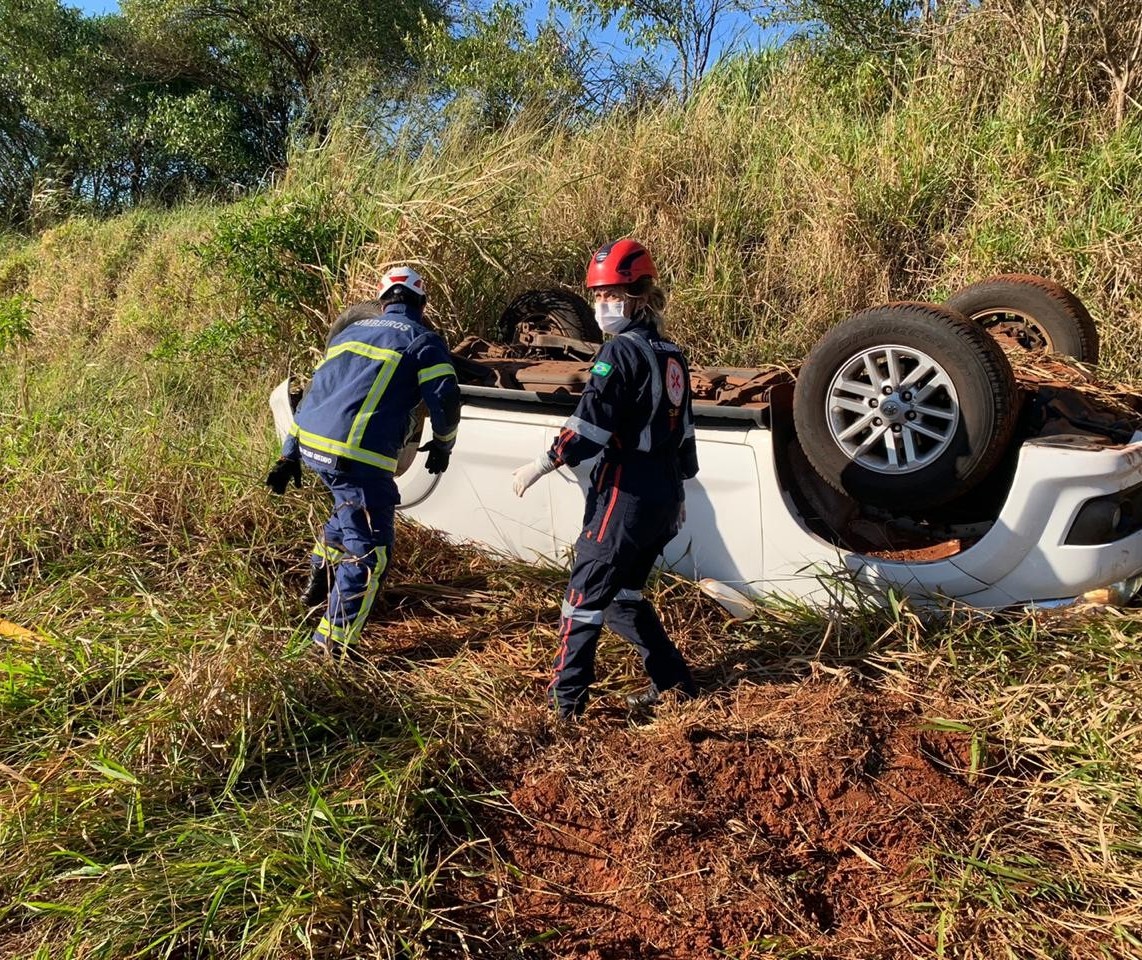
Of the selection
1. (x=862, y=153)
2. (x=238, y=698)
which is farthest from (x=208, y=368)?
(x=862, y=153)

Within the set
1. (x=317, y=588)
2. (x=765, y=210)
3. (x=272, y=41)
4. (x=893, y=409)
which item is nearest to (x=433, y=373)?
(x=317, y=588)

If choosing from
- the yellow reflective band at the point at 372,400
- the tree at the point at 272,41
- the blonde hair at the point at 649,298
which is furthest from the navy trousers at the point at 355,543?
the tree at the point at 272,41

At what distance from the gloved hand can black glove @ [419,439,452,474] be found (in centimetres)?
65

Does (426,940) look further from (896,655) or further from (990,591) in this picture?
(990,591)

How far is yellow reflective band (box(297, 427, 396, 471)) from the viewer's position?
3402mm

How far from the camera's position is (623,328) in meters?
3.00

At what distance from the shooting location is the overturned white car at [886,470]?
9.38 feet

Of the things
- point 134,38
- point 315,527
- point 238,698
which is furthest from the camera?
point 134,38

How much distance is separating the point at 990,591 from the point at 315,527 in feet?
9.90

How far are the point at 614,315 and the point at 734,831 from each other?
1701 mm

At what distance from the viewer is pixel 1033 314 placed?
4.00 meters

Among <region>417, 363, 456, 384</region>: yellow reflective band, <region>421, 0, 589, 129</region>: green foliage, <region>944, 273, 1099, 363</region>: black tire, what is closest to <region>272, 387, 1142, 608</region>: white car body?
<region>417, 363, 456, 384</region>: yellow reflective band

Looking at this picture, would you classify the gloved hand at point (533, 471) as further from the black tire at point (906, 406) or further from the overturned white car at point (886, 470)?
the black tire at point (906, 406)

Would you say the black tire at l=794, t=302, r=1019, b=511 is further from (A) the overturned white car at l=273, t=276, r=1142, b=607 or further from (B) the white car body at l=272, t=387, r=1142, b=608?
(B) the white car body at l=272, t=387, r=1142, b=608
